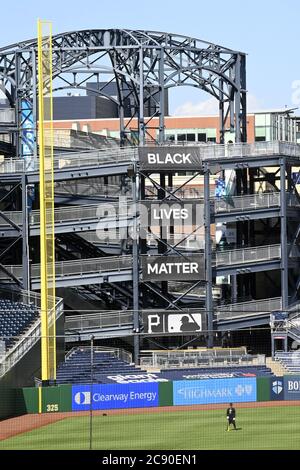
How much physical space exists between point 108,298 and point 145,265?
6.27 metres

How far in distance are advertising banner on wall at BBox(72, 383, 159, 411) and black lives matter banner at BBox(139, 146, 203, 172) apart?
12.9 m

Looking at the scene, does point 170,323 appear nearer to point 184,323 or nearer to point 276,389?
point 184,323

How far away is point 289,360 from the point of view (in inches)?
2144

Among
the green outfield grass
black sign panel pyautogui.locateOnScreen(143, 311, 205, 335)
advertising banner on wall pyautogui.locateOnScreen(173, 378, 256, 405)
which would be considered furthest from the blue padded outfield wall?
black sign panel pyautogui.locateOnScreen(143, 311, 205, 335)

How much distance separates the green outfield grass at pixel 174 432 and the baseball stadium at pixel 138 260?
0.41 m

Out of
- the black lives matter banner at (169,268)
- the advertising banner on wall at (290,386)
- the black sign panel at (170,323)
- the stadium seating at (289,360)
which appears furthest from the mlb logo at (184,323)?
the advertising banner on wall at (290,386)

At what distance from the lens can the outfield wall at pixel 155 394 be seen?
4591 cm

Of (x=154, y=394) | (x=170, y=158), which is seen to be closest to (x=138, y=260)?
(x=170, y=158)

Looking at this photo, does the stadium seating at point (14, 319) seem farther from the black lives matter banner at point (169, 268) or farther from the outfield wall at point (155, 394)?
the black lives matter banner at point (169, 268)

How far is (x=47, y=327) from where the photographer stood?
4703 centimetres

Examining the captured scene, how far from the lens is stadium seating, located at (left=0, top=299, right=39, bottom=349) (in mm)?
48594

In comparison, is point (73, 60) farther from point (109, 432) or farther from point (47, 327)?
point (109, 432)

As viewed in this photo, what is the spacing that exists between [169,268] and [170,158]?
227 inches

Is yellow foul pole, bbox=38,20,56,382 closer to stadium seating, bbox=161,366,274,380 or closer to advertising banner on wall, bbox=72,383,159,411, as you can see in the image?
advertising banner on wall, bbox=72,383,159,411
